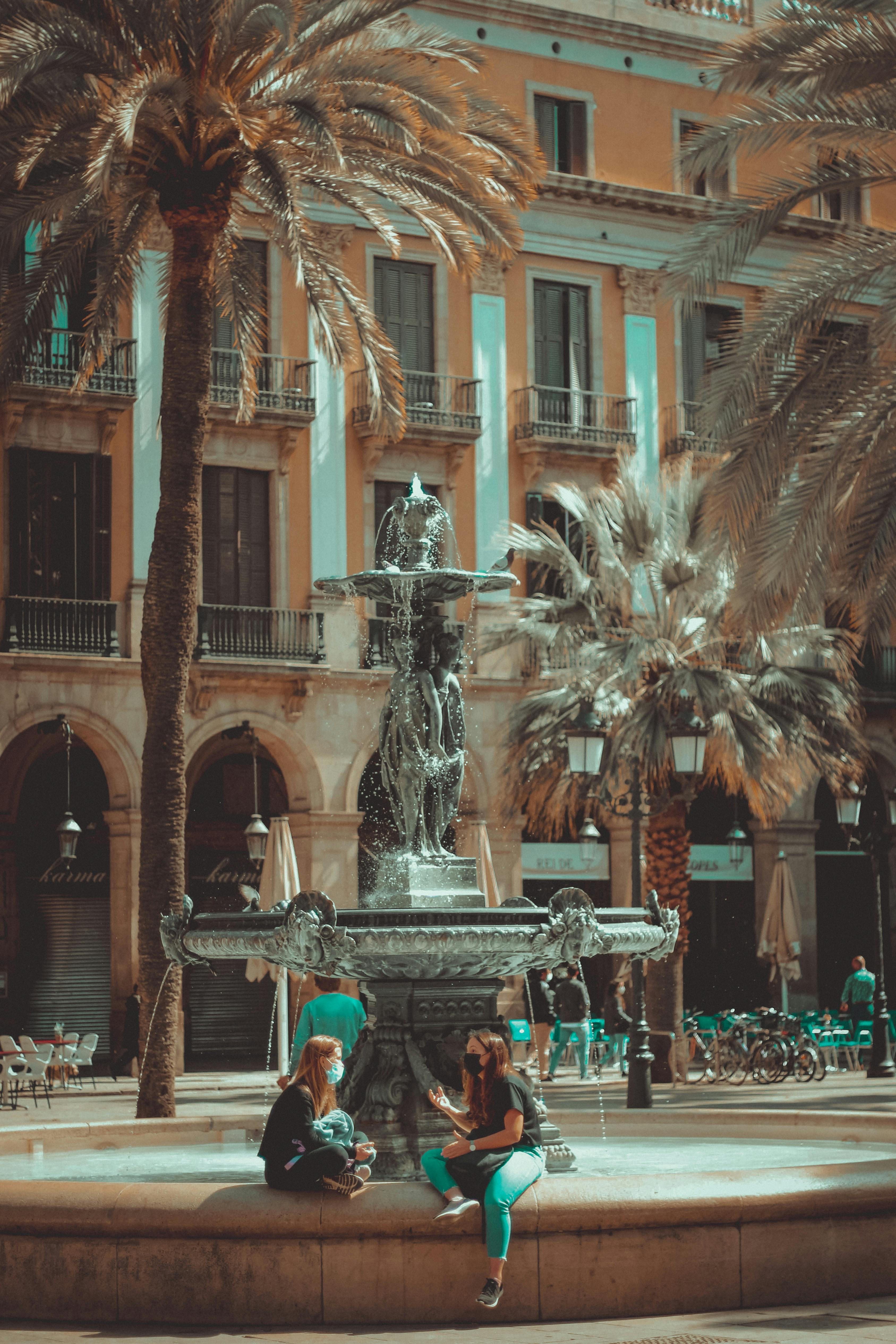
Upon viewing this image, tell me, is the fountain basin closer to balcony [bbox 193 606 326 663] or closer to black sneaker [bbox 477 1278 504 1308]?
black sneaker [bbox 477 1278 504 1308]

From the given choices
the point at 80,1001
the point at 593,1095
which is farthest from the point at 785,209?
the point at 80,1001

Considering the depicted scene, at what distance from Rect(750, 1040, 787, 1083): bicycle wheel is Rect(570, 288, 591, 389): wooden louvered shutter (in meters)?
13.5

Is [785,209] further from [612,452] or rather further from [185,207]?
[612,452]

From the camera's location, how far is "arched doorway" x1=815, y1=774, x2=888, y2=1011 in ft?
119

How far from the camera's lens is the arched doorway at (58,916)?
30.1m

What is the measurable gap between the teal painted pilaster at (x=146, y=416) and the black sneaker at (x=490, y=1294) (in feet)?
73.9

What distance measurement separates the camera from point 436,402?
106 ft

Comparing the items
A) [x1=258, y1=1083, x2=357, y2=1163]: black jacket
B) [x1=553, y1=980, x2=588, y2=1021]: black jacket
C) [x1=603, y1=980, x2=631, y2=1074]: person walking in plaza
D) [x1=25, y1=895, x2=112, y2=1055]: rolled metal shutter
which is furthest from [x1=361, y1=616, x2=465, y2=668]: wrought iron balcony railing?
[x1=258, y1=1083, x2=357, y2=1163]: black jacket

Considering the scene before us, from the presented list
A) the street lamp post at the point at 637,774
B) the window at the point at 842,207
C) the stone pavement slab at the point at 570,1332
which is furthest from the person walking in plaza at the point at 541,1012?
the window at the point at 842,207

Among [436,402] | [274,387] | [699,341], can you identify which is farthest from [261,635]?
[699,341]

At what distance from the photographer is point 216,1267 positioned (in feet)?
25.9

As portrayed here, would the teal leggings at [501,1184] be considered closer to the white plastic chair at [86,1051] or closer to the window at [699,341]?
the white plastic chair at [86,1051]

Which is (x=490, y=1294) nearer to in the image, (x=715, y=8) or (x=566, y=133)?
(x=566, y=133)

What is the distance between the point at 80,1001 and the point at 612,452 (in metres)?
12.8
